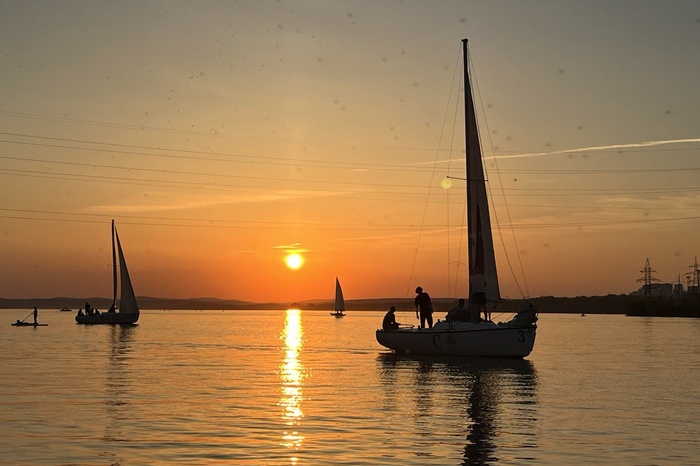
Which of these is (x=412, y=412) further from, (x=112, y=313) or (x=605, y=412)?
(x=112, y=313)

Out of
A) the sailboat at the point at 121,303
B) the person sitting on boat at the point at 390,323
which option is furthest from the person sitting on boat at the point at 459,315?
A: the sailboat at the point at 121,303

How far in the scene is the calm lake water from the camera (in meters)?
21.4

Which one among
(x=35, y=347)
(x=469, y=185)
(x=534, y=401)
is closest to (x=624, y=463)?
(x=534, y=401)

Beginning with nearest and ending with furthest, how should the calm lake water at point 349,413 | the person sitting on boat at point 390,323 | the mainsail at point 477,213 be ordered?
the calm lake water at point 349,413, the mainsail at point 477,213, the person sitting on boat at point 390,323

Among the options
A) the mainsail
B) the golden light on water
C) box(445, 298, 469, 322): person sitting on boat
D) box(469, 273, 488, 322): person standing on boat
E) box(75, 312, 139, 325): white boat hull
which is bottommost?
the golden light on water

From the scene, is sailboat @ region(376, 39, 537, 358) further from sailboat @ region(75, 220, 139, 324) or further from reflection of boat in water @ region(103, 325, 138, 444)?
sailboat @ region(75, 220, 139, 324)

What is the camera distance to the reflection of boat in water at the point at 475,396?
23.3 meters

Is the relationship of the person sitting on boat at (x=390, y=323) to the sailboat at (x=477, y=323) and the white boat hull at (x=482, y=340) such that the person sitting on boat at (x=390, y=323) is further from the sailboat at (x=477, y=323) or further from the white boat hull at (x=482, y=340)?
the white boat hull at (x=482, y=340)

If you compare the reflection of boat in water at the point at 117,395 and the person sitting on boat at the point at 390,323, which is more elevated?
the person sitting on boat at the point at 390,323

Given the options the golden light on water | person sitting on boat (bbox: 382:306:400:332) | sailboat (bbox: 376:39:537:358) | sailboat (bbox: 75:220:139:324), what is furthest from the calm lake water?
sailboat (bbox: 75:220:139:324)

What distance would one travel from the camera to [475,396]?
34.5 meters

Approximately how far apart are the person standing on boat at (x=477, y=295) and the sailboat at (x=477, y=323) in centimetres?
27

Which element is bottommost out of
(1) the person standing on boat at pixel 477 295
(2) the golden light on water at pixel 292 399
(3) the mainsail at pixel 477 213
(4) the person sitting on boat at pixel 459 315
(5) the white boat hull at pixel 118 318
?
(2) the golden light on water at pixel 292 399

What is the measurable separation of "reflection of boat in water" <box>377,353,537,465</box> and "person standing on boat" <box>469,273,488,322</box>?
2873mm
